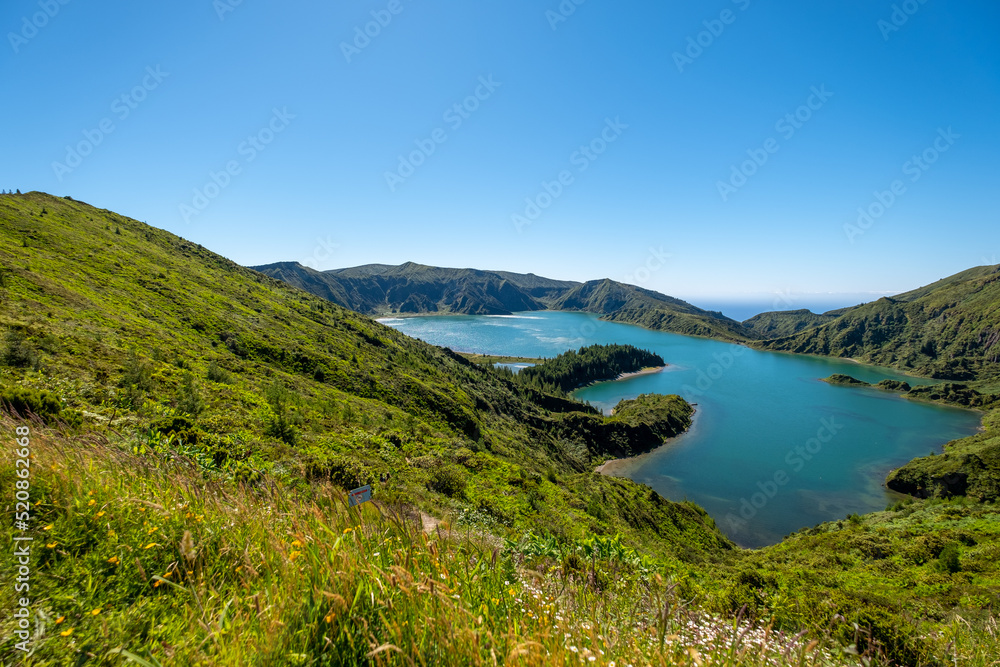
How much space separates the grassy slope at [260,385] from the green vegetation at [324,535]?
0.17m

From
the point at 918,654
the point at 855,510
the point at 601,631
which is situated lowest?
the point at 855,510

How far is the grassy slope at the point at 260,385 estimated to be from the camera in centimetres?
996

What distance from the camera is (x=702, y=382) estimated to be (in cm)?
12288

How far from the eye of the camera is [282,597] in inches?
75.9

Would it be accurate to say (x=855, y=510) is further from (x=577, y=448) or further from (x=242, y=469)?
(x=242, y=469)

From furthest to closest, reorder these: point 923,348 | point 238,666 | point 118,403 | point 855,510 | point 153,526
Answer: point 923,348 → point 855,510 → point 118,403 → point 153,526 → point 238,666

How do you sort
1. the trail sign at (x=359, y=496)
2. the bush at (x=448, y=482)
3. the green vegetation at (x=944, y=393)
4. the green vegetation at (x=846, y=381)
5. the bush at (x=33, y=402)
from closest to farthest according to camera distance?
the trail sign at (x=359, y=496) < the bush at (x=33, y=402) < the bush at (x=448, y=482) < the green vegetation at (x=944, y=393) < the green vegetation at (x=846, y=381)

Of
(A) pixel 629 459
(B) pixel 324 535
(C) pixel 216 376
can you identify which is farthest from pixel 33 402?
(A) pixel 629 459

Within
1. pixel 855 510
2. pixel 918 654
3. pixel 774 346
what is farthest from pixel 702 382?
pixel 918 654

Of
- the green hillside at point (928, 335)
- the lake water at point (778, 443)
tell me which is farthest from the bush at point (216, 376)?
the green hillside at point (928, 335)

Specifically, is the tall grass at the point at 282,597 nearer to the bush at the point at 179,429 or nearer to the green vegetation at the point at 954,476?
the bush at the point at 179,429

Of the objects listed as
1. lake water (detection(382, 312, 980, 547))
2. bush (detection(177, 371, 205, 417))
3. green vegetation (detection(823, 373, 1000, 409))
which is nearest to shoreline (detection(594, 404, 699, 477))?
lake water (detection(382, 312, 980, 547))

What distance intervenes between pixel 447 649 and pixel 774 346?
24576 cm

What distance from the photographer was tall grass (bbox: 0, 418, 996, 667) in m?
1.66
